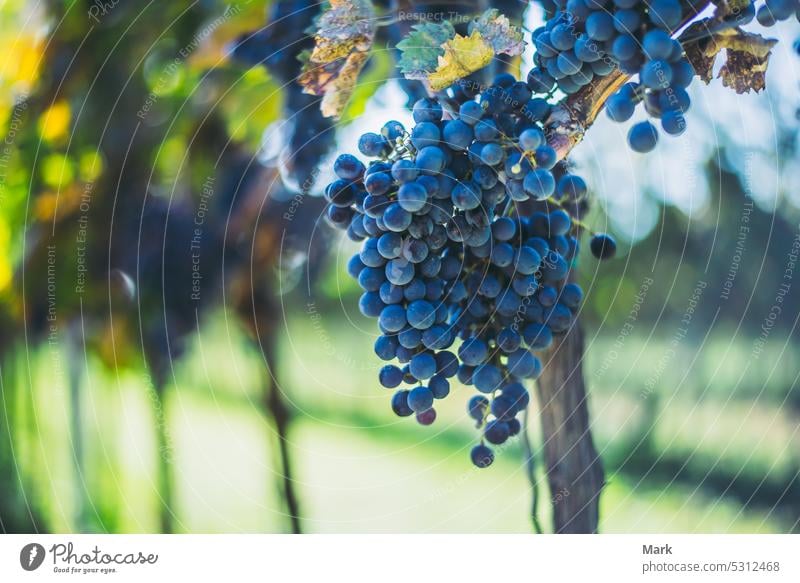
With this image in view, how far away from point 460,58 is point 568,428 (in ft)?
1.03

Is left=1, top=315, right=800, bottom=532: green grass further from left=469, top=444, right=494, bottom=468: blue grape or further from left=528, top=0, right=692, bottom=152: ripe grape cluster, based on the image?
left=528, top=0, right=692, bottom=152: ripe grape cluster

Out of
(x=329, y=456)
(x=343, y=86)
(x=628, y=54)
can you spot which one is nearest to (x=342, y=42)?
(x=343, y=86)

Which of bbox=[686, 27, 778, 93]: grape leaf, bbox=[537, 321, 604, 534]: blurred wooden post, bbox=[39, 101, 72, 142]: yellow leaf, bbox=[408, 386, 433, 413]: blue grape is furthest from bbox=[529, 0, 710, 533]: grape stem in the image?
bbox=[39, 101, 72, 142]: yellow leaf

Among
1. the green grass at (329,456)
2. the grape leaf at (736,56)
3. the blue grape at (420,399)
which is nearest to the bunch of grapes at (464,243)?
the blue grape at (420,399)

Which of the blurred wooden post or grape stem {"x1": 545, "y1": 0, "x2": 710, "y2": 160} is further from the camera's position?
the blurred wooden post

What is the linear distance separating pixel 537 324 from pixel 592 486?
178 millimetres

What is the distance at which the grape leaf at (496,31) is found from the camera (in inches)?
21.4

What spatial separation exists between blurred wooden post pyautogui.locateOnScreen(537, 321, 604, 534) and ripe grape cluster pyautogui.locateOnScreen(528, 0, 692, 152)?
7.8 inches

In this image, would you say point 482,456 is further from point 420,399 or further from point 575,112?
point 575,112

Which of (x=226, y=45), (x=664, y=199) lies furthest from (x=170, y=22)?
(x=664, y=199)

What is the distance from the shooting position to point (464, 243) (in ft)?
1.72

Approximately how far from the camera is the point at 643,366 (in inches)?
75.3

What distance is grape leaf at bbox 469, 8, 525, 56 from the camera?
1.79ft

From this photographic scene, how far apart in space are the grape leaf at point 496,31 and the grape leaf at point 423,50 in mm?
24
